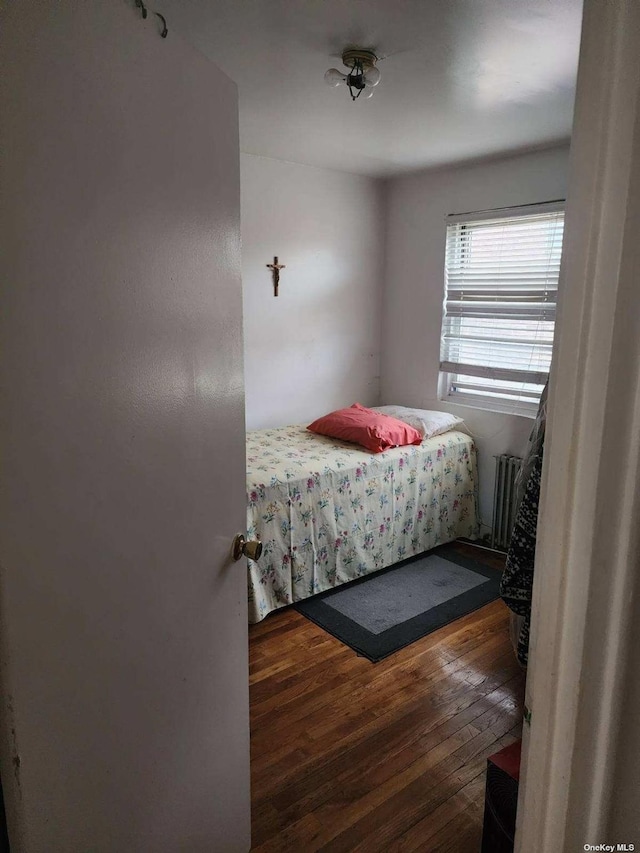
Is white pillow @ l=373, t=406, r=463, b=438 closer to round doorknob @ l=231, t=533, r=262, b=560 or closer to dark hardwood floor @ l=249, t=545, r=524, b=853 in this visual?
dark hardwood floor @ l=249, t=545, r=524, b=853

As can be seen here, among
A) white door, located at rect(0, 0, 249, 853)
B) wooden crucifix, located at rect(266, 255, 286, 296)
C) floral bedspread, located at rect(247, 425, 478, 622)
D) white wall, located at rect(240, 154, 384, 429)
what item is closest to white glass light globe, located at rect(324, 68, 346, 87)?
white door, located at rect(0, 0, 249, 853)

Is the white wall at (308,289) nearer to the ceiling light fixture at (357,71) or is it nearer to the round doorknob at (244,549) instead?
the ceiling light fixture at (357,71)

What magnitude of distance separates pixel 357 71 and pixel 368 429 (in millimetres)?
1732

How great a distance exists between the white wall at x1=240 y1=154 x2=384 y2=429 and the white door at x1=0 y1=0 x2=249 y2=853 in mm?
2271

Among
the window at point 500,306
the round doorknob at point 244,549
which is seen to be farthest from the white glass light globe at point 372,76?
the round doorknob at point 244,549

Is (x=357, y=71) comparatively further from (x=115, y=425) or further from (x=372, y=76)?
(x=115, y=425)

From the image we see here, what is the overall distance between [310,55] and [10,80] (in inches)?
61.4

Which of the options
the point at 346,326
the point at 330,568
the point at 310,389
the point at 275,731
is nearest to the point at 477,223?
the point at 346,326

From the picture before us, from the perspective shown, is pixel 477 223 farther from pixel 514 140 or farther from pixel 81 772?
pixel 81 772

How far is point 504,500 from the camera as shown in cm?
344

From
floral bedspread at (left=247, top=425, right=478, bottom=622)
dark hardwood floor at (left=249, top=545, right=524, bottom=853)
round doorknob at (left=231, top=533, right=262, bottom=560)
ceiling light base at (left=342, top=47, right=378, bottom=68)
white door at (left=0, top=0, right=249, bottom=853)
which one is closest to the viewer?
white door at (left=0, top=0, right=249, bottom=853)

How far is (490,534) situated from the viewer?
141 inches

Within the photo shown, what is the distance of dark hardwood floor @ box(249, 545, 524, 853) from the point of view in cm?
161

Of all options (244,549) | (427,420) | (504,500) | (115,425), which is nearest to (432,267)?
(427,420)
